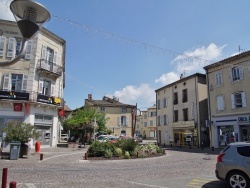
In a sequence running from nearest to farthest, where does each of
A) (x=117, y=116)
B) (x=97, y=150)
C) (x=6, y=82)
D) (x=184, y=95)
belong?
(x=97, y=150) < (x=6, y=82) < (x=184, y=95) < (x=117, y=116)

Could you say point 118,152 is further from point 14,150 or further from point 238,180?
point 238,180

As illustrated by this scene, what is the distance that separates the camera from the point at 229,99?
26.6 meters

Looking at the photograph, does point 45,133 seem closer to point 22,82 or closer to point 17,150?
point 22,82

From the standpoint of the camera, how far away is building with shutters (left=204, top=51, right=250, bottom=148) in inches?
978

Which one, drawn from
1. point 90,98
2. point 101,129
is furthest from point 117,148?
point 90,98

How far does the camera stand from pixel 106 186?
8.33 metres

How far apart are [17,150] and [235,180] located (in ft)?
42.6

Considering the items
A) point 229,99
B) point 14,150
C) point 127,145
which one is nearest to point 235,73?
point 229,99

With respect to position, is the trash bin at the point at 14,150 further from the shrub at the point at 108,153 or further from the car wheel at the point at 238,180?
the car wheel at the point at 238,180

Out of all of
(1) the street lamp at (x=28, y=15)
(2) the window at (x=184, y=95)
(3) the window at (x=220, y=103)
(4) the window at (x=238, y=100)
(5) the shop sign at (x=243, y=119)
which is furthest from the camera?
(2) the window at (x=184, y=95)

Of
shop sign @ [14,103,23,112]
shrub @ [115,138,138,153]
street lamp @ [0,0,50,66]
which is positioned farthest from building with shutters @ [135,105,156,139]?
street lamp @ [0,0,50,66]

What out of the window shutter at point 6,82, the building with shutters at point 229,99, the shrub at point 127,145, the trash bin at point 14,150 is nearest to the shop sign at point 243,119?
the building with shutters at point 229,99

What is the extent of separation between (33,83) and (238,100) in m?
21.2

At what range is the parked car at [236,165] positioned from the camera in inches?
293
